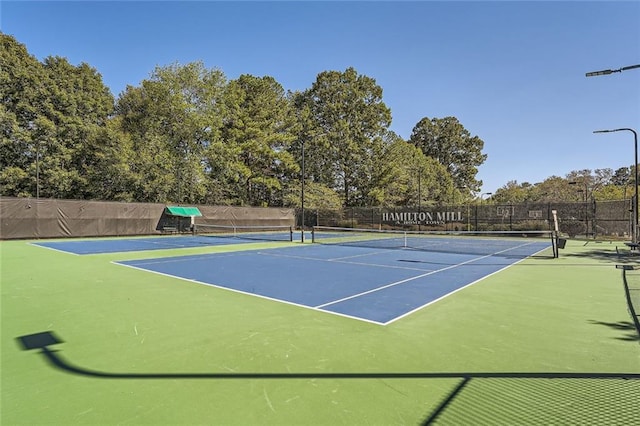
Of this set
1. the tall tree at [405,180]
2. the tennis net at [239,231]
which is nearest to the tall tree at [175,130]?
the tennis net at [239,231]

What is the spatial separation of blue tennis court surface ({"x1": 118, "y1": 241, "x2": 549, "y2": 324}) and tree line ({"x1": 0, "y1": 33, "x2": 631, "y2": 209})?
11666 mm

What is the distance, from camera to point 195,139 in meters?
34.7

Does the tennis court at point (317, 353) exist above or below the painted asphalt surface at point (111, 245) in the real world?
below

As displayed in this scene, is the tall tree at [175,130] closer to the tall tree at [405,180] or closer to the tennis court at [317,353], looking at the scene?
the tall tree at [405,180]

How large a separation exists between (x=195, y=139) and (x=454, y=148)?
51213 mm

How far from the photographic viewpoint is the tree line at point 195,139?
30.8 meters

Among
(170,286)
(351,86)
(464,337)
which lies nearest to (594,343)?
A: (464,337)

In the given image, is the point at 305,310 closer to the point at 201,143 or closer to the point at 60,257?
the point at 60,257

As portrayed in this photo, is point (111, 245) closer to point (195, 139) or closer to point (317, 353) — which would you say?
point (317, 353)

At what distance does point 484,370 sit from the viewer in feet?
11.3

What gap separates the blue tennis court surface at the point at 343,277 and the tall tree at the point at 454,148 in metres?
61.1

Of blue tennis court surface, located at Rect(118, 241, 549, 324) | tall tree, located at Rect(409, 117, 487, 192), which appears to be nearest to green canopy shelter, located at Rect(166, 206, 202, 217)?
blue tennis court surface, located at Rect(118, 241, 549, 324)

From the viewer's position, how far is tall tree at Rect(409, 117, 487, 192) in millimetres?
69438

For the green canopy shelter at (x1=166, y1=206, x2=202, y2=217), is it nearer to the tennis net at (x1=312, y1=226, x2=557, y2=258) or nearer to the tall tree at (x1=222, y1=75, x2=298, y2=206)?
the tennis net at (x1=312, y1=226, x2=557, y2=258)
